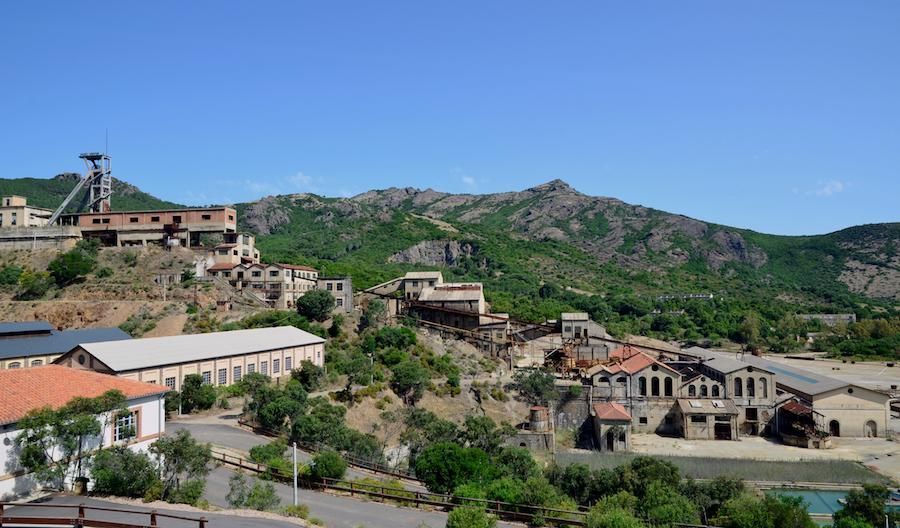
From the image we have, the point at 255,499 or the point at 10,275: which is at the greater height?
the point at 10,275

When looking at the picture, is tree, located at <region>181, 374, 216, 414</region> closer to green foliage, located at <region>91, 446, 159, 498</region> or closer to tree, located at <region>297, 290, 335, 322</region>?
green foliage, located at <region>91, 446, 159, 498</region>

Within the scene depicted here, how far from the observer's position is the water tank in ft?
152

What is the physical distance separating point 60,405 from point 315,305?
37.4m

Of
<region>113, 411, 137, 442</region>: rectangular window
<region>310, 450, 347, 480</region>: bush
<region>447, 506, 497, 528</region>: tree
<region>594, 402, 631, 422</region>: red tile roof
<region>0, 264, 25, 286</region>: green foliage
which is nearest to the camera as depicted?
<region>447, 506, 497, 528</region>: tree

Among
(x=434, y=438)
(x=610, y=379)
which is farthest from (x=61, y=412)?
(x=610, y=379)

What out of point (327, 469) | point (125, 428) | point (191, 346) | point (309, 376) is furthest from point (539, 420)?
point (125, 428)

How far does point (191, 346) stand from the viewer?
4203cm

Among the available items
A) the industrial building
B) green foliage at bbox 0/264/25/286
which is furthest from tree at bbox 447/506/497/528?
green foliage at bbox 0/264/25/286

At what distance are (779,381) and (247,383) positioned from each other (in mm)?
49242

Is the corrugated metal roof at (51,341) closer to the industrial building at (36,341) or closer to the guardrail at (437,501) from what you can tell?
the industrial building at (36,341)

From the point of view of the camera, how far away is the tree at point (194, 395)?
37.3 m

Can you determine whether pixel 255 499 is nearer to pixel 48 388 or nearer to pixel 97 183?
pixel 48 388

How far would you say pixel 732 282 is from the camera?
16675 centimetres

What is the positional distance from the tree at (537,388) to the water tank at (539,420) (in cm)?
379
